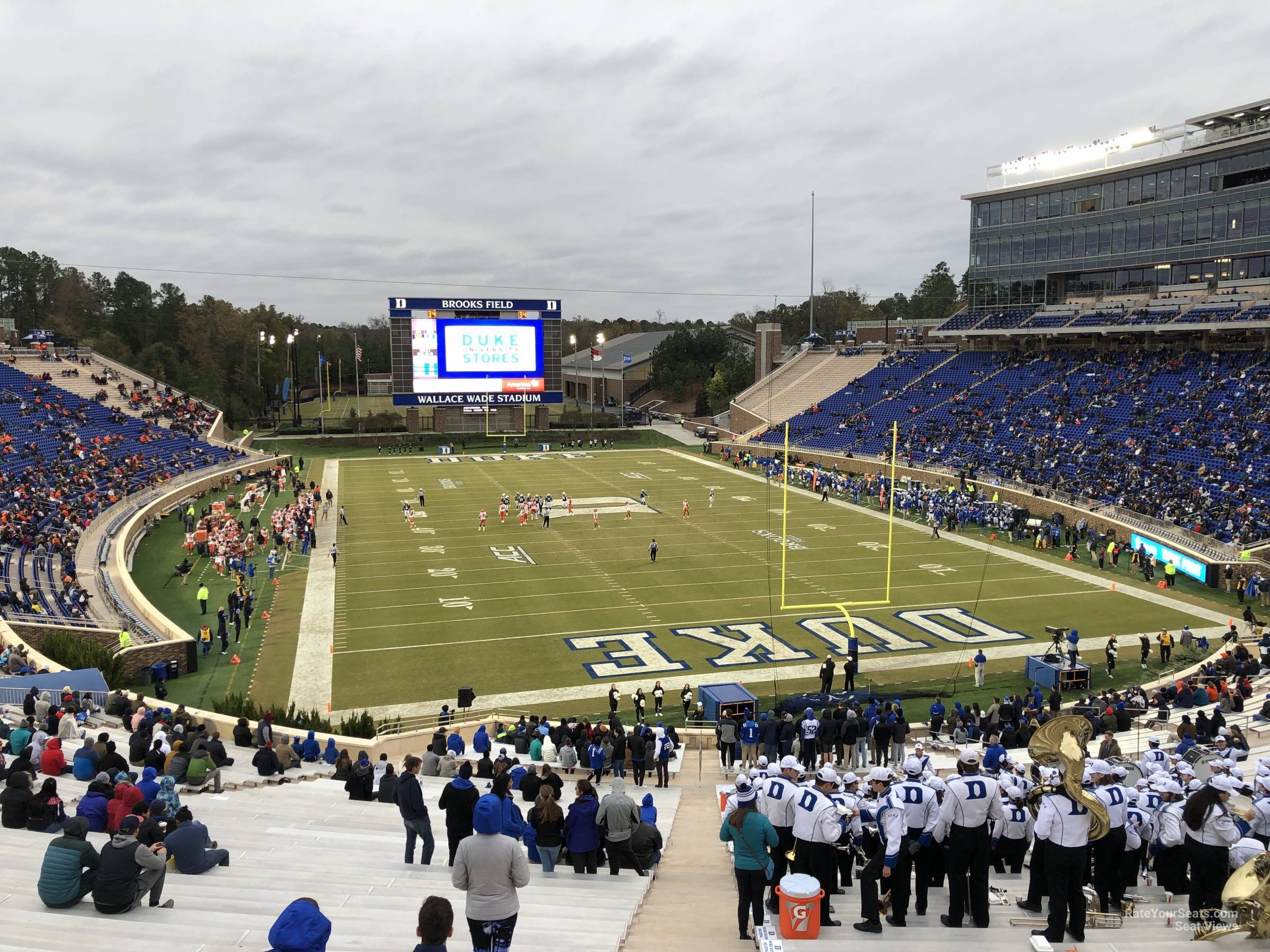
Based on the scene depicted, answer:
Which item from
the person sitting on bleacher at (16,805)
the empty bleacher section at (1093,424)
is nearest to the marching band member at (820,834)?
the person sitting on bleacher at (16,805)

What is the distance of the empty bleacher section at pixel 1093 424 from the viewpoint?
31969 mm

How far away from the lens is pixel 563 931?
6.58 meters

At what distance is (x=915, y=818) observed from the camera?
666cm

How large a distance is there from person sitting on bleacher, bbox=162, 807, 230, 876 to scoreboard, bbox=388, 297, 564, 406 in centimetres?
5616

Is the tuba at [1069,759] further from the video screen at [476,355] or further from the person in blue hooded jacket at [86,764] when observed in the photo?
the video screen at [476,355]

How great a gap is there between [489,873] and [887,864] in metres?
2.87

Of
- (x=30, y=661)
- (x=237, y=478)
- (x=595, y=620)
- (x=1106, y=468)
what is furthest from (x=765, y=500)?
(x=30, y=661)

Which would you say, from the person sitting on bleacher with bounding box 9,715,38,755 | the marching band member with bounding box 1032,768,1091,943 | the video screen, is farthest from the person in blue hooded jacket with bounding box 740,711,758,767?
the video screen

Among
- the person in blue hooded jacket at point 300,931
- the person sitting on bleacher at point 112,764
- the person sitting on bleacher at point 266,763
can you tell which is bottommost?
the person sitting on bleacher at point 266,763

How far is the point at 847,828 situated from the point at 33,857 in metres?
6.24

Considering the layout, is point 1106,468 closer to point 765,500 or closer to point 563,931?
point 765,500

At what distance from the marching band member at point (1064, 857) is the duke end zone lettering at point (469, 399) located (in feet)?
193

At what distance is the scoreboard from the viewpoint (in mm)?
62438

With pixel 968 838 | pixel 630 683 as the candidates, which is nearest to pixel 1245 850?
pixel 968 838
